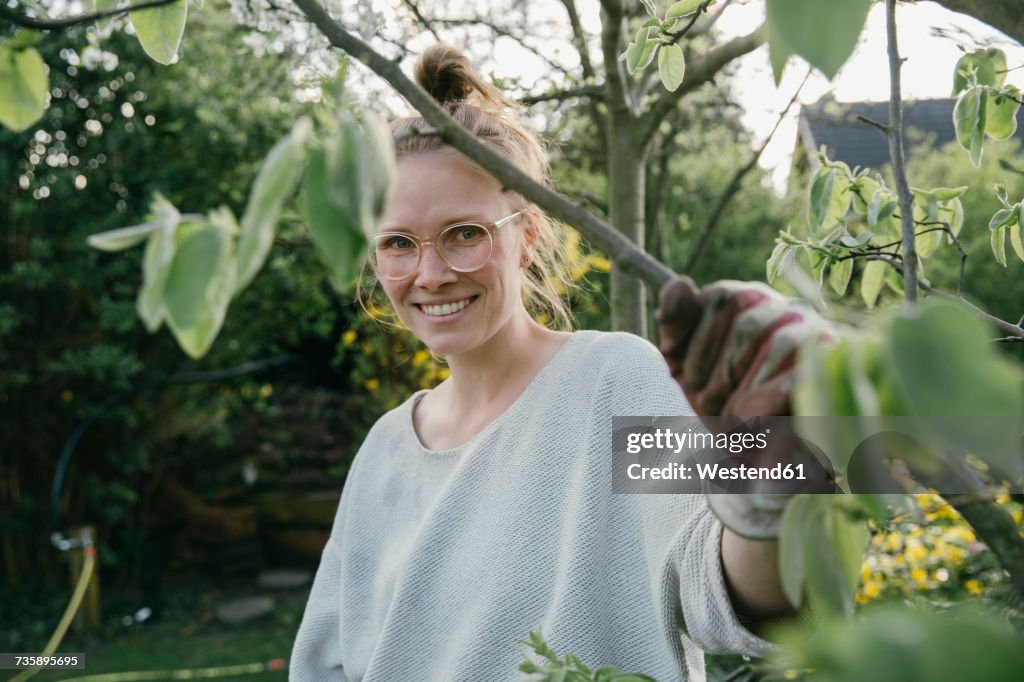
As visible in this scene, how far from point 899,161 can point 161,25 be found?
63 cm

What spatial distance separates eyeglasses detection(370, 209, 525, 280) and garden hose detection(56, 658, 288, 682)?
393cm

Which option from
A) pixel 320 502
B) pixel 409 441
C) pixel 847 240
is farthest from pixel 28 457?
pixel 847 240

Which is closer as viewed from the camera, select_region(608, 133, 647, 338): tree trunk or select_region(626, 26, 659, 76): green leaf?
select_region(626, 26, 659, 76): green leaf

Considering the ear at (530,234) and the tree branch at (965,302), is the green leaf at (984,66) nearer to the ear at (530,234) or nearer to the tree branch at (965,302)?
the tree branch at (965,302)

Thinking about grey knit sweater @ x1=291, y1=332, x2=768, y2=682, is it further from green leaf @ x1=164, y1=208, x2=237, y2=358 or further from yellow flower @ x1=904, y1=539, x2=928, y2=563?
yellow flower @ x1=904, y1=539, x2=928, y2=563

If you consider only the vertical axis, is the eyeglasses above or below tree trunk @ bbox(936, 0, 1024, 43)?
below

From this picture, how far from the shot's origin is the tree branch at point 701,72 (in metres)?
2.85

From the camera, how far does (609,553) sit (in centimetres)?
151

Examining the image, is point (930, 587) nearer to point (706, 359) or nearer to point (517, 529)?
point (517, 529)

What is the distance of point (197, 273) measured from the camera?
1.57 ft

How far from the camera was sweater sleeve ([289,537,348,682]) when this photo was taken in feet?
6.64

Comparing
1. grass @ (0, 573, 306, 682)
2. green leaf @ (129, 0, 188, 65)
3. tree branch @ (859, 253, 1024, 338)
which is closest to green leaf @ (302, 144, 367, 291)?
green leaf @ (129, 0, 188, 65)

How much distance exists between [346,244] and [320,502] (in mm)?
6711

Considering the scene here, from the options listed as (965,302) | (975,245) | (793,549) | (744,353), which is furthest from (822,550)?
(975,245)
